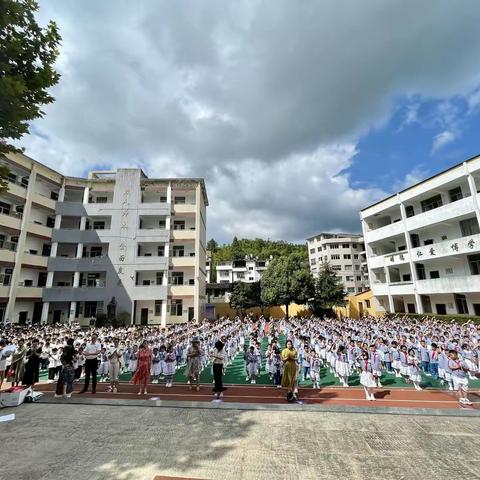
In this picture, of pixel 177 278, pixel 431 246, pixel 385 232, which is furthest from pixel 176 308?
pixel 431 246

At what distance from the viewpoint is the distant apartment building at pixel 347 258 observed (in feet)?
172

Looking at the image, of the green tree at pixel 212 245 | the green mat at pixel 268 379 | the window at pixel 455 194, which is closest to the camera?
the green mat at pixel 268 379

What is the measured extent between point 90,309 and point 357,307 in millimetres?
31271

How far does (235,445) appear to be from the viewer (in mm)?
4891

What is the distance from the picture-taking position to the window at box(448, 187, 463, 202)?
2322 cm

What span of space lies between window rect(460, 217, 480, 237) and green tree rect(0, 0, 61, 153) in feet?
90.1

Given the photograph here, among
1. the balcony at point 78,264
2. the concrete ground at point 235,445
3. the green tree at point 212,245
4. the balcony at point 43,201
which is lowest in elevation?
the concrete ground at point 235,445

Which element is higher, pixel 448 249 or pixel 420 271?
pixel 448 249

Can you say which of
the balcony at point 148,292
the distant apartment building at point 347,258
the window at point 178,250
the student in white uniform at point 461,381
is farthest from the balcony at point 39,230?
the distant apartment building at point 347,258

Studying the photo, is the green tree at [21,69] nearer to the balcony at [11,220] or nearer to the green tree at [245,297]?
the balcony at [11,220]

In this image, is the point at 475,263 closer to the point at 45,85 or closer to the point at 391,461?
the point at 391,461

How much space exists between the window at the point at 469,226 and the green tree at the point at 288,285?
16.0 m

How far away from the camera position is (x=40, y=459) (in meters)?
4.54

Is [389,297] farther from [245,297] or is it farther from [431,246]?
[245,297]
